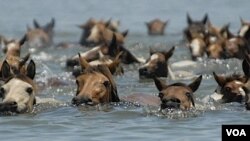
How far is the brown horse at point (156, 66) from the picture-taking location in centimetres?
1858

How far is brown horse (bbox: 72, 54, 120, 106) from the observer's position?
12.7 meters

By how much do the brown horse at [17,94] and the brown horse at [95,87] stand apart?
617mm

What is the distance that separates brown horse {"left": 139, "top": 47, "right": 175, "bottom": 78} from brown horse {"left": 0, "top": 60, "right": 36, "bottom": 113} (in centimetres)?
575

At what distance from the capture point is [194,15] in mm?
42375

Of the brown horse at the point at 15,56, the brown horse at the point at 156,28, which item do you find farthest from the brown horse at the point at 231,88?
the brown horse at the point at 156,28

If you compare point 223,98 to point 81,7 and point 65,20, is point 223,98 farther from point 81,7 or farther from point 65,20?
point 81,7

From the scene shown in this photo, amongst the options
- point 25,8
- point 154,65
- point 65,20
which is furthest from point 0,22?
point 154,65

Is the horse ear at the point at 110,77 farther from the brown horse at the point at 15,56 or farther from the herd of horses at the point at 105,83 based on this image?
the brown horse at the point at 15,56

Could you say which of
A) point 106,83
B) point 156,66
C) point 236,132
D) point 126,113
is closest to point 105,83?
point 106,83

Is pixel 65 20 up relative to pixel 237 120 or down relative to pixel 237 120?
up

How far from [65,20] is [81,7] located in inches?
287

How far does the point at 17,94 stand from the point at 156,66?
6.70 metres

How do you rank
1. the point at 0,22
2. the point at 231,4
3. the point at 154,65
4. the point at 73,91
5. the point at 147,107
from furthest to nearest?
the point at 231,4
the point at 0,22
the point at 154,65
the point at 73,91
the point at 147,107

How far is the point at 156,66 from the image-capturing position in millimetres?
18703
